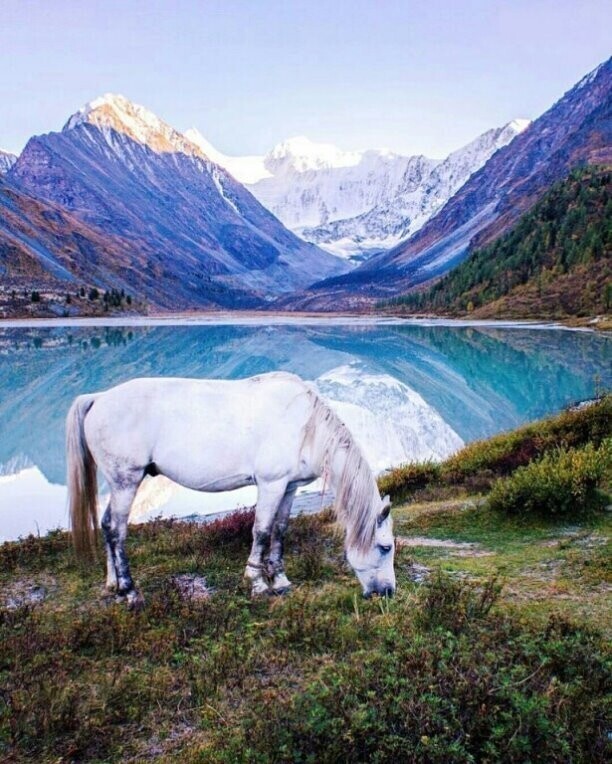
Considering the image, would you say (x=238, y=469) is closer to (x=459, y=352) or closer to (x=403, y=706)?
(x=403, y=706)

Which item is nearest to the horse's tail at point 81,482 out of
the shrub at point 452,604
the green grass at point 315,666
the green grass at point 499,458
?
the green grass at point 315,666

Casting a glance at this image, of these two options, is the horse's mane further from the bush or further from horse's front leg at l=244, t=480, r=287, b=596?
the bush

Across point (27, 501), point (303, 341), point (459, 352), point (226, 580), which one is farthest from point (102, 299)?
point (226, 580)

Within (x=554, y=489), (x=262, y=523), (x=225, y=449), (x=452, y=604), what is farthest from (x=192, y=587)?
(x=554, y=489)

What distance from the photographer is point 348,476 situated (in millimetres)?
6809

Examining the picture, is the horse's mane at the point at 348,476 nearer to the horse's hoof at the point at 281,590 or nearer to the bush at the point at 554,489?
the horse's hoof at the point at 281,590

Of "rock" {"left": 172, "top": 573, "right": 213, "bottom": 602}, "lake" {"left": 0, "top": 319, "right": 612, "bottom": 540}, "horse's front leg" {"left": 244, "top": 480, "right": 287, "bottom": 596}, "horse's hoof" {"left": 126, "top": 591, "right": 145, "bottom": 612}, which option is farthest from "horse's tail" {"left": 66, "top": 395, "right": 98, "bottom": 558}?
"lake" {"left": 0, "top": 319, "right": 612, "bottom": 540}

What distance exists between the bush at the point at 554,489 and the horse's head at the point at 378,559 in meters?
4.05

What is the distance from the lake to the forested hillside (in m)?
16.9

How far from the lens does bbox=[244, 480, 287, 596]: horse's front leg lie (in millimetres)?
7043

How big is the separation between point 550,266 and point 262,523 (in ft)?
324

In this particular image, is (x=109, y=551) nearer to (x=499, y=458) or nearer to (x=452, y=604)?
(x=452, y=604)

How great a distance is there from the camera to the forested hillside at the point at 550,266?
8512cm

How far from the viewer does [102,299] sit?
424ft
